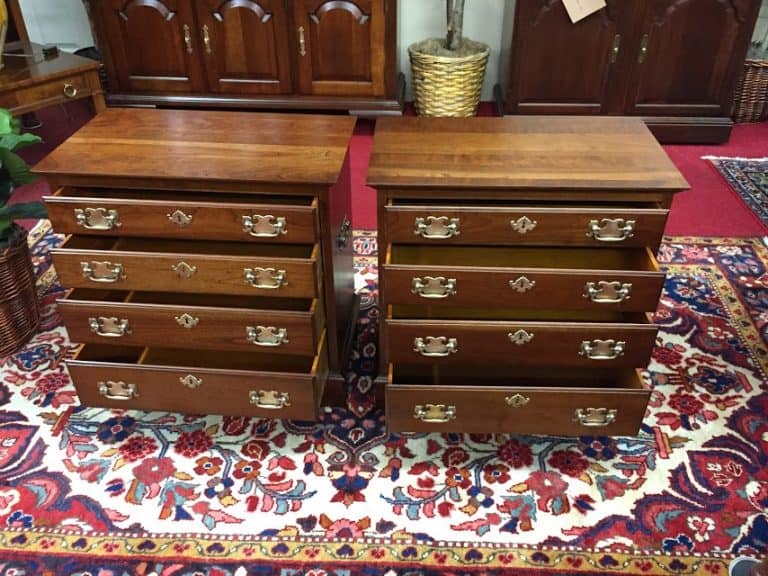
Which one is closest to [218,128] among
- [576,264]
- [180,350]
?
[180,350]

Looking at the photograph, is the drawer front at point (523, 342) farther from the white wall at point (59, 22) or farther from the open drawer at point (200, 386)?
the white wall at point (59, 22)

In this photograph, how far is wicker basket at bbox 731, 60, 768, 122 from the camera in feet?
10.2

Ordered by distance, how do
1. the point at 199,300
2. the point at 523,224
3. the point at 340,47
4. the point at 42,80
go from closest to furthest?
1. the point at 523,224
2. the point at 199,300
3. the point at 42,80
4. the point at 340,47

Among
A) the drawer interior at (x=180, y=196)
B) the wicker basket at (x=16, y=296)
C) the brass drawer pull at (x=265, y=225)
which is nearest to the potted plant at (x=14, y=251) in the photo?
the wicker basket at (x=16, y=296)

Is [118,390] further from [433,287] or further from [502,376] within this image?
[502,376]

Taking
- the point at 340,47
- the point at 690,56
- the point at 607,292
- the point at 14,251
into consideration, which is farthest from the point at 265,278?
the point at 690,56

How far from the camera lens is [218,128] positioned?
5.23 feet

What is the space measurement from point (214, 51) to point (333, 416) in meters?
1.86

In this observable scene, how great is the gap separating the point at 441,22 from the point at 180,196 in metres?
2.15

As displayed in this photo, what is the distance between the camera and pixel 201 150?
148 cm

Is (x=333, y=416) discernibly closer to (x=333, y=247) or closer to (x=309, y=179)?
(x=333, y=247)

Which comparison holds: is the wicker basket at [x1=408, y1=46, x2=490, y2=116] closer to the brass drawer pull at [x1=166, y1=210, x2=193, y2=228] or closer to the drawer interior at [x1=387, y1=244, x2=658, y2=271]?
the drawer interior at [x1=387, y1=244, x2=658, y2=271]

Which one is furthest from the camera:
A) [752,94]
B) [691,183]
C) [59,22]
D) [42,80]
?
[59,22]

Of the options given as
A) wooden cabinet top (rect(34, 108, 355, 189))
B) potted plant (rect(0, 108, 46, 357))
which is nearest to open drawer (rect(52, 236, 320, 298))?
wooden cabinet top (rect(34, 108, 355, 189))
